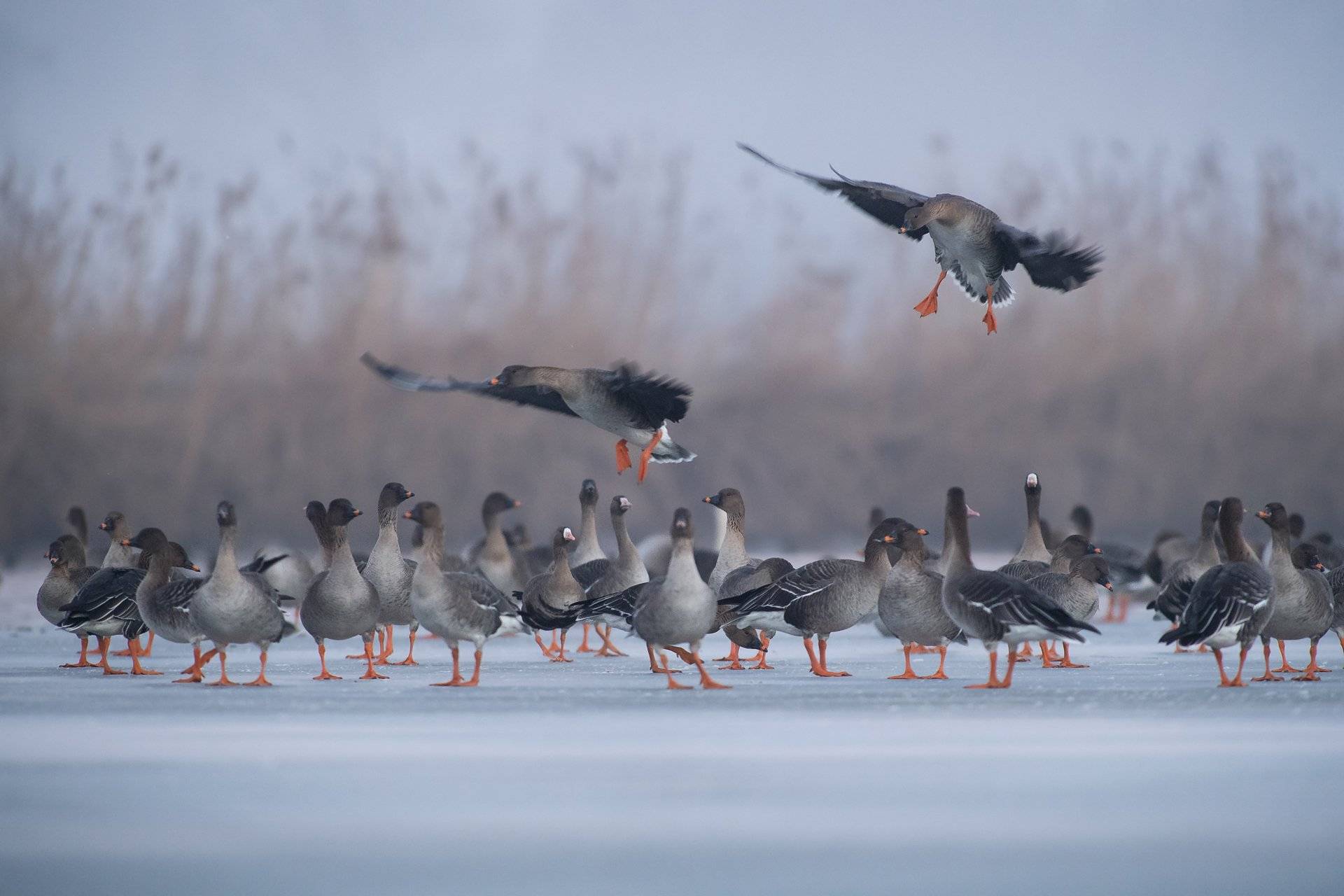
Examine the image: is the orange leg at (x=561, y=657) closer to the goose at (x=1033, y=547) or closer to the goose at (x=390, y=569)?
the goose at (x=390, y=569)

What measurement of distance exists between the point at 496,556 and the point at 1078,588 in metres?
6.45

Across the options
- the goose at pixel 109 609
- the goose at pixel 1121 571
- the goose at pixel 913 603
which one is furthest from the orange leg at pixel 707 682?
the goose at pixel 1121 571

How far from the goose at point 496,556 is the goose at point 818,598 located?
451 cm

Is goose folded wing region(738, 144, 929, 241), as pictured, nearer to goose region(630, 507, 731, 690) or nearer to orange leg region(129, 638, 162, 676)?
goose region(630, 507, 731, 690)

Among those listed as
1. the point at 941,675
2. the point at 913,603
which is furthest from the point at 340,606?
the point at 941,675

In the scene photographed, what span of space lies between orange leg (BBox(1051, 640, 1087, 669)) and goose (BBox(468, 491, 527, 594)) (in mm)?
5837

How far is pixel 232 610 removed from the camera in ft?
38.3

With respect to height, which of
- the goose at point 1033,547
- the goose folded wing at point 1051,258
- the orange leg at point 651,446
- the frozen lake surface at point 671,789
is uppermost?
the goose folded wing at point 1051,258

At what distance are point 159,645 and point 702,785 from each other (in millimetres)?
11265

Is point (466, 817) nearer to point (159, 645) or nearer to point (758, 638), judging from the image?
point (758, 638)

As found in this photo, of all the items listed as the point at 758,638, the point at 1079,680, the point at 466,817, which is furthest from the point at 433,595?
the point at 466,817

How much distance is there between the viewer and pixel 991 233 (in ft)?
43.0

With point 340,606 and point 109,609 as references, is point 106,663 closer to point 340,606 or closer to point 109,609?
point 109,609

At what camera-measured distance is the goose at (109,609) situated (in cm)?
Answer: 1263
